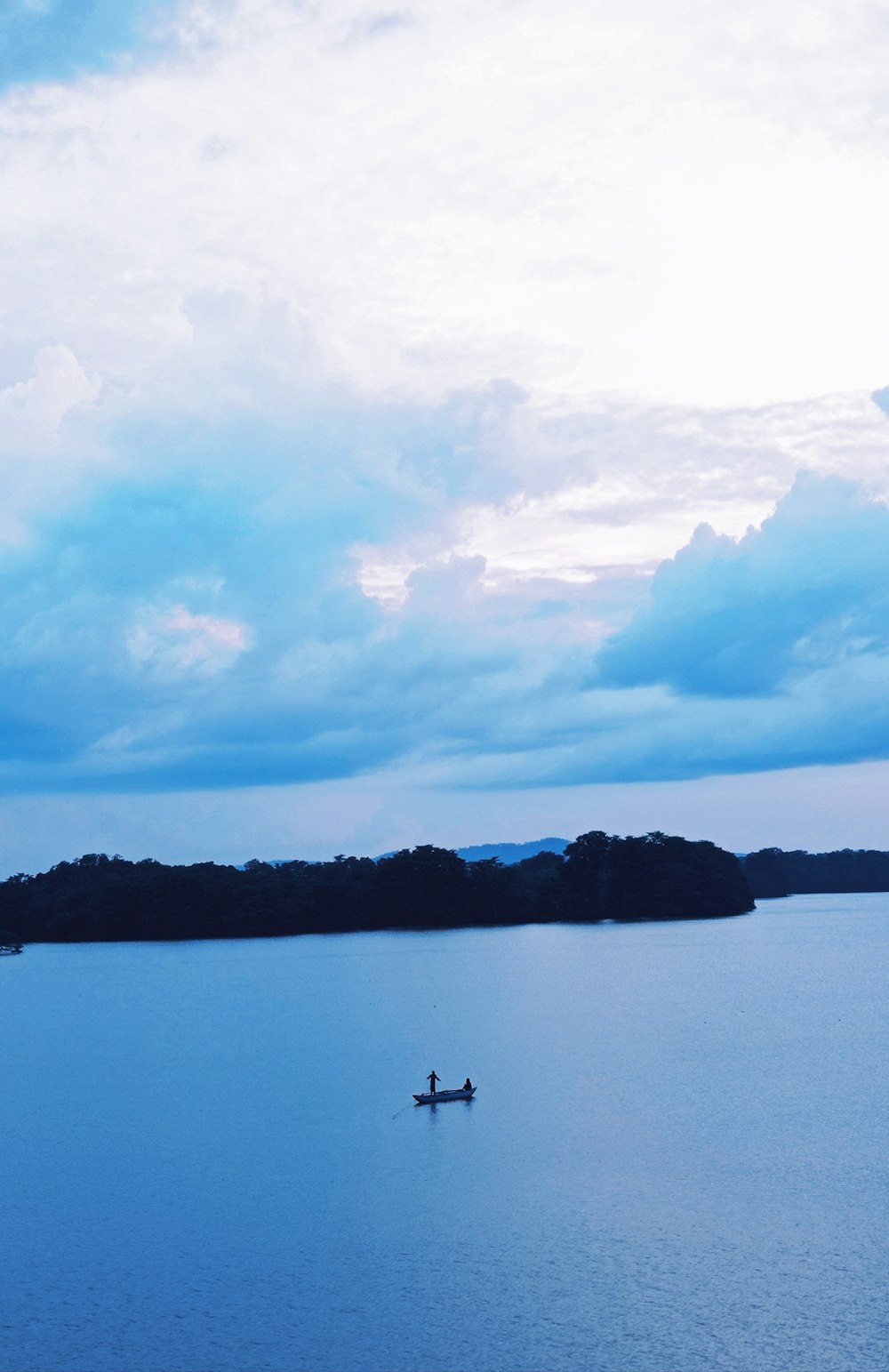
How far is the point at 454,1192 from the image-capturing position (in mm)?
33469

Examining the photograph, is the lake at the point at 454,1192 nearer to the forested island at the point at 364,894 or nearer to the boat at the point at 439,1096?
the boat at the point at 439,1096

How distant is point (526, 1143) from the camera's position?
38.5 meters

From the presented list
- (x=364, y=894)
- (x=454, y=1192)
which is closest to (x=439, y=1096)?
(x=454, y=1192)

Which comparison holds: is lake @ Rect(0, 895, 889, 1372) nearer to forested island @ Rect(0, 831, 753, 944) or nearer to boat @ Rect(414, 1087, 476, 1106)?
boat @ Rect(414, 1087, 476, 1106)

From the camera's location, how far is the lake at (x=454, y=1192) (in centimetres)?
2425

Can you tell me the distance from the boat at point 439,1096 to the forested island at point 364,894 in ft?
333

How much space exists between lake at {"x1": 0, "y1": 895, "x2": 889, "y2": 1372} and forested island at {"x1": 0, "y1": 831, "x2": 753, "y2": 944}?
74709 mm

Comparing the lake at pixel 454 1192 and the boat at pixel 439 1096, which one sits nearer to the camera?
the lake at pixel 454 1192

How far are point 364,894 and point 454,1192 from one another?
119808 millimetres

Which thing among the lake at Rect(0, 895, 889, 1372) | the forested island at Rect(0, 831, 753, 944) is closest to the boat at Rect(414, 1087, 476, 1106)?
the lake at Rect(0, 895, 889, 1372)

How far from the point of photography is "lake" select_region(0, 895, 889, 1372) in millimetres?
24250

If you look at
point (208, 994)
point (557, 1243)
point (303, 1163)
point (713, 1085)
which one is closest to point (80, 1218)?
point (303, 1163)

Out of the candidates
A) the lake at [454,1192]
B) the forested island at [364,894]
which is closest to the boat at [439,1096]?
the lake at [454,1192]

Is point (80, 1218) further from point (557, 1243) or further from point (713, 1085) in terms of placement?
point (713, 1085)
